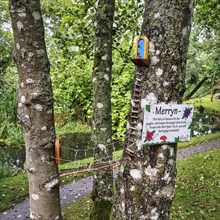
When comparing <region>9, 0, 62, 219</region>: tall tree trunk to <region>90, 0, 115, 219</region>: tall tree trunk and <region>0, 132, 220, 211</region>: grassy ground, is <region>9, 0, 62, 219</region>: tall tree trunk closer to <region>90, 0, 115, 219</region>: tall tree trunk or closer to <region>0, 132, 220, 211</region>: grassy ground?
A: <region>90, 0, 115, 219</region>: tall tree trunk

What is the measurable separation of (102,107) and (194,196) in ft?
8.52

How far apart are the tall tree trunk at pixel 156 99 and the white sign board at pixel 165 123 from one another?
50mm

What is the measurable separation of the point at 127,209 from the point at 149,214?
0.53ft

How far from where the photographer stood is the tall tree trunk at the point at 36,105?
1772 millimetres

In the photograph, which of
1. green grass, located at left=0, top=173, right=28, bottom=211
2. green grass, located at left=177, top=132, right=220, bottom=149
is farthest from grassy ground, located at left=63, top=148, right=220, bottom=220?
green grass, located at left=177, top=132, right=220, bottom=149

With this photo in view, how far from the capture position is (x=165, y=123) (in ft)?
6.23

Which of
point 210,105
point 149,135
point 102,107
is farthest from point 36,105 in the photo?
point 210,105

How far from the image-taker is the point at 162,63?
184 centimetres

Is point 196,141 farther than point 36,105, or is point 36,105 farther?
point 196,141

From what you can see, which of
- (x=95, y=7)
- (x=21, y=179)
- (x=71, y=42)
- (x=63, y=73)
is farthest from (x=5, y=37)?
(x=95, y=7)

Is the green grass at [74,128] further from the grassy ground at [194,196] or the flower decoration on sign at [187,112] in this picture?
the flower decoration on sign at [187,112]

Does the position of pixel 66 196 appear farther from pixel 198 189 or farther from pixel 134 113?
pixel 134 113

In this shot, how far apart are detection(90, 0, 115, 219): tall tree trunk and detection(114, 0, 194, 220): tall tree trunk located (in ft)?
5.89

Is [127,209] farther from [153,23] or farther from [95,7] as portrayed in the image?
[95,7]
